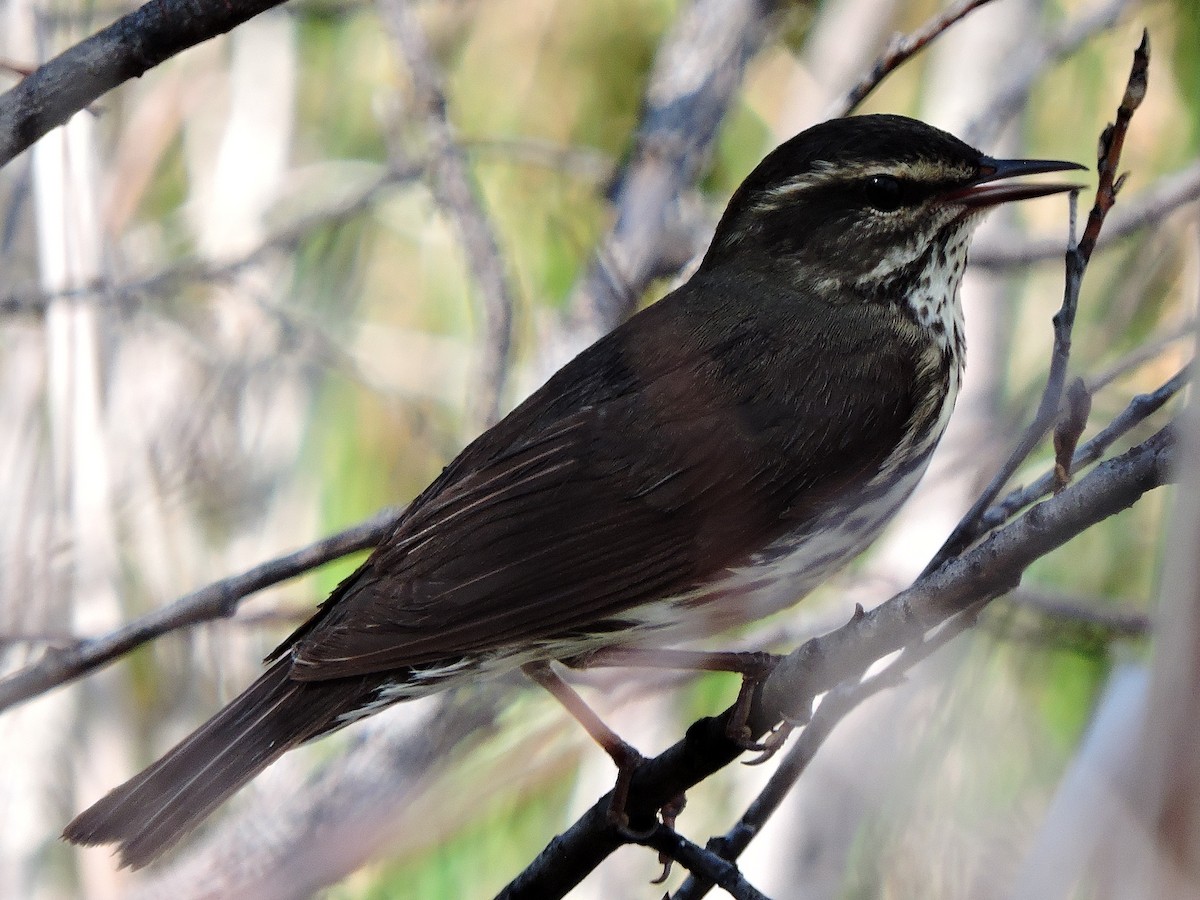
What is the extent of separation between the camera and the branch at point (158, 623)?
229cm

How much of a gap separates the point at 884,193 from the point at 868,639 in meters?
1.60

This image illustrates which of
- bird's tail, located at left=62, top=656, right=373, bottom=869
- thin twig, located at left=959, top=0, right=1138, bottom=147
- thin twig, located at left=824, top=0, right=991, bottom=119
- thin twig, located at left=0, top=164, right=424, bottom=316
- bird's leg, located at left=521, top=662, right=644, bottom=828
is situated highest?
thin twig, located at left=0, top=164, right=424, bottom=316

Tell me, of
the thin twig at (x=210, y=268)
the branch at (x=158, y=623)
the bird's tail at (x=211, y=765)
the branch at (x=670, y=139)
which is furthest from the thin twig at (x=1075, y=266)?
the thin twig at (x=210, y=268)

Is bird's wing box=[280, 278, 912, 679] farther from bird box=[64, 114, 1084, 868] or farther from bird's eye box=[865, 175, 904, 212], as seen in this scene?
bird's eye box=[865, 175, 904, 212]

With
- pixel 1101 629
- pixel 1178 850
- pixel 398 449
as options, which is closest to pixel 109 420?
pixel 398 449

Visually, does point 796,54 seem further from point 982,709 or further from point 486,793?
point 486,793

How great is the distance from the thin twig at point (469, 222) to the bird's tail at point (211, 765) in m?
1.32

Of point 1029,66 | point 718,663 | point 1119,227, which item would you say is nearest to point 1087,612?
point 1119,227

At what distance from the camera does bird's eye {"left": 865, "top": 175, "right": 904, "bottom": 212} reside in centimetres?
331

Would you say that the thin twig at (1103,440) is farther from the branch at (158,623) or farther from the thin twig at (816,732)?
the branch at (158,623)

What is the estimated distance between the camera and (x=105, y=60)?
2.05 meters

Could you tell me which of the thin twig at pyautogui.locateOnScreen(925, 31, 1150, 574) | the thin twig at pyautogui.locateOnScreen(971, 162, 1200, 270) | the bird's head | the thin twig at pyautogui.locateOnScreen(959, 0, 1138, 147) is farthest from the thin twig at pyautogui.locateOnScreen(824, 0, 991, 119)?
the thin twig at pyautogui.locateOnScreen(959, 0, 1138, 147)

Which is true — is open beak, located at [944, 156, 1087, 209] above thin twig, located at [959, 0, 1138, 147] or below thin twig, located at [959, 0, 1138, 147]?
below

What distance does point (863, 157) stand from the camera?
10.8 feet
